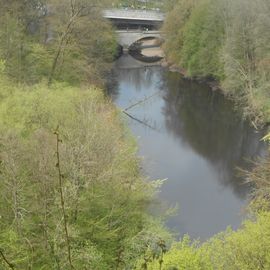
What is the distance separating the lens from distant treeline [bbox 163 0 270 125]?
128ft

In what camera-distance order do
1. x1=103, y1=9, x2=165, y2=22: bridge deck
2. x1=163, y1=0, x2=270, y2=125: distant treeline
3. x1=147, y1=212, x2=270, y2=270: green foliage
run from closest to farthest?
x1=147, y1=212, x2=270, y2=270: green foliage
x1=163, y1=0, x2=270, y2=125: distant treeline
x1=103, y1=9, x2=165, y2=22: bridge deck

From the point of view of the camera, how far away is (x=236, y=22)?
42.3 meters

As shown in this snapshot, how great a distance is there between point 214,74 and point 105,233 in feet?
109

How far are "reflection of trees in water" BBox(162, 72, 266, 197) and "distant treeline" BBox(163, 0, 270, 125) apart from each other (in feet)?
5.25

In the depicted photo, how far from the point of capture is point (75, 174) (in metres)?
16.3

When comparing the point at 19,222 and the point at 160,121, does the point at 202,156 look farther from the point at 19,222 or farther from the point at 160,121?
the point at 19,222

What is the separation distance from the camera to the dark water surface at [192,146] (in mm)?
26250

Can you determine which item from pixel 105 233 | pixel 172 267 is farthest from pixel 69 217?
pixel 172 267

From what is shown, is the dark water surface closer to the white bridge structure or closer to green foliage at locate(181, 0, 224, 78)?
green foliage at locate(181, 0, 224, 78)

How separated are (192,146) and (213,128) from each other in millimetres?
3880

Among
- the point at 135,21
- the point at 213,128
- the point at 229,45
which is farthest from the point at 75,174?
the point at 135,21

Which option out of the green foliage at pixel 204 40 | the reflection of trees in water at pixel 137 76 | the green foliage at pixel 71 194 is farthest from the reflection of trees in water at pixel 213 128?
the green foliage at pixel 71 194

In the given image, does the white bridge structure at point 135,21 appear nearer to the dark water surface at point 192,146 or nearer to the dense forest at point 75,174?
the dark water surface at point 192,146

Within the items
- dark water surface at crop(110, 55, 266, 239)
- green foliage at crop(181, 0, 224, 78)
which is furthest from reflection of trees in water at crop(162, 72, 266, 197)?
green foliage at crop(181, 0, 224, 78)
